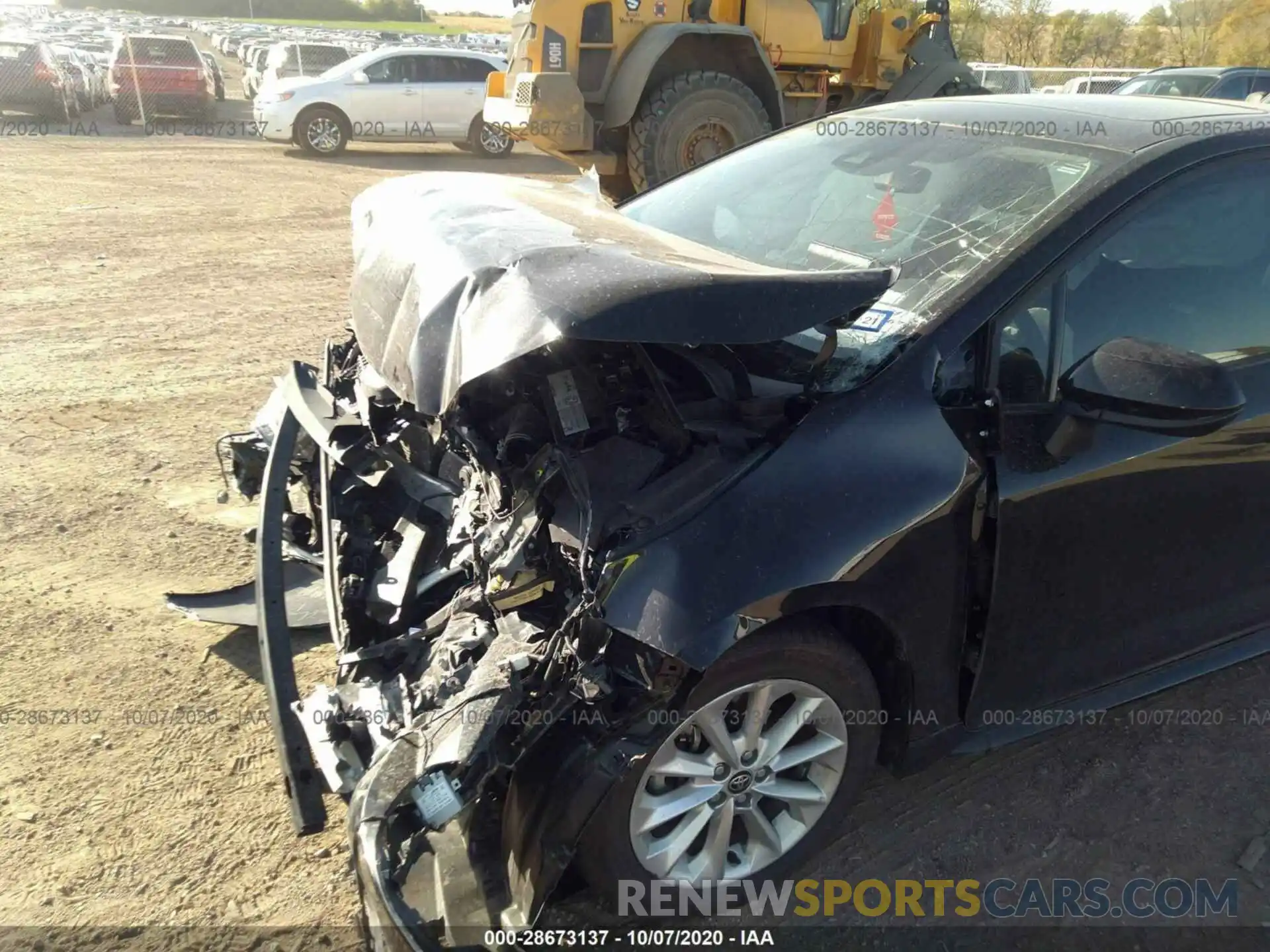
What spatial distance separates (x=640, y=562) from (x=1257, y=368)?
1906 mm

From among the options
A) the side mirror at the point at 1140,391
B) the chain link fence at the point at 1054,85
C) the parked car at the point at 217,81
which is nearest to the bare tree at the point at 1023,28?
the chain link fence at the point at 1054,85

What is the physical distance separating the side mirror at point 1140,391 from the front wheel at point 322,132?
51.2ft

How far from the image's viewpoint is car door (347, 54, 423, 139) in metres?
15.5

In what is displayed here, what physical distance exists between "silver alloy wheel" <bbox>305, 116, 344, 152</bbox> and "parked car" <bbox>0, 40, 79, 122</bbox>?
19.5 feet

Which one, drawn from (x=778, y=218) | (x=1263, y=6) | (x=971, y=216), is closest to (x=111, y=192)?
(x=778, y=218)

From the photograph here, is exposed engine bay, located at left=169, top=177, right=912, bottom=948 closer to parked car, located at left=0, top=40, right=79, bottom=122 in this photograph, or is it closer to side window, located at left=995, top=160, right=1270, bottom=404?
side window, located at left=995, top=160, right=1270, bottom=404

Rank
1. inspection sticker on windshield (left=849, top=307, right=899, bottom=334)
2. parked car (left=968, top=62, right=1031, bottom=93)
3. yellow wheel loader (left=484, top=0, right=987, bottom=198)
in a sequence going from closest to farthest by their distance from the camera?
inspection sticker on windshield (left=849, top=307, right=899, bottom=334)
yellow wheel loader (left=484, top=0, right=987, bottom=198)
parked car (left=968, top=62, right=1031, bottom=93)

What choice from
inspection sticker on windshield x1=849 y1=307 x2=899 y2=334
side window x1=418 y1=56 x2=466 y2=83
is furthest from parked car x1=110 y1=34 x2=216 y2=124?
inspection sticker on windshield x1=849 y1=307 x2=899 y2=334

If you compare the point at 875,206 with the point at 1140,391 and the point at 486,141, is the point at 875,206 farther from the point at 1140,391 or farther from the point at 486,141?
the point at 486,141

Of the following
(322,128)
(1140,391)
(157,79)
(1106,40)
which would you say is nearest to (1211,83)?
(322,128)

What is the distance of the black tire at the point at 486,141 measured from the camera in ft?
52.9

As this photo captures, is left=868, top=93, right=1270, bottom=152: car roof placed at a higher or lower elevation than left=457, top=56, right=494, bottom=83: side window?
lower

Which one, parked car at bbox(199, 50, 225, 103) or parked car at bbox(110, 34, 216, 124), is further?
parked car at bbox(199, 50, 225, 103)

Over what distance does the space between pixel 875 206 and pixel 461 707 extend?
191cm
